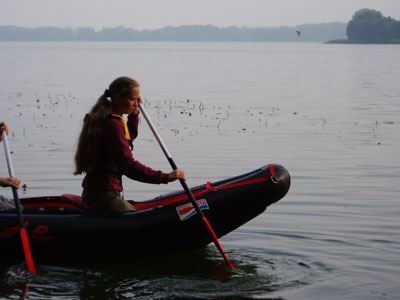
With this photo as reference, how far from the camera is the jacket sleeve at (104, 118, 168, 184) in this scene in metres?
5.79

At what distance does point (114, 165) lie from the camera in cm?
597

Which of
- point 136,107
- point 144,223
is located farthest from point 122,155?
point 144,223

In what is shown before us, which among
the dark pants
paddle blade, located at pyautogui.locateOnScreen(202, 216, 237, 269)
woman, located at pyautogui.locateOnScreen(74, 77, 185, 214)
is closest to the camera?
woman, located at pyautogui.locateOnScreen(74, 77, 185, 214)

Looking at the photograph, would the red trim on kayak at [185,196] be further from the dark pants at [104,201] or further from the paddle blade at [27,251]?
the paddle blade at [27,251]

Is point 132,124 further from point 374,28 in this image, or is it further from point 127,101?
point 374,28

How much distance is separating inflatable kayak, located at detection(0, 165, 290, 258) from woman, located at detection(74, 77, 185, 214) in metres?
0.26

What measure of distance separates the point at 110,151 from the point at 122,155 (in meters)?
0.13

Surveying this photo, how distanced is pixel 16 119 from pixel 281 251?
1078cm

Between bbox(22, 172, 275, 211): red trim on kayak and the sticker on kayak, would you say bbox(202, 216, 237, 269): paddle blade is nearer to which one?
the sticker on kayak

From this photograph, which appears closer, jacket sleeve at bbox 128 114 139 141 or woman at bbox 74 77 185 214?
woman at bbox 74 77 185 214

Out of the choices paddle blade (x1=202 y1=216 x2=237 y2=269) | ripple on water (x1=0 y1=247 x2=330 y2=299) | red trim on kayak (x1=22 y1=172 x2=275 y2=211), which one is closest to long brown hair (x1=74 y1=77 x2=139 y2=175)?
red trim on kayak (x1=22 y1=172 x2=275 y2=211)

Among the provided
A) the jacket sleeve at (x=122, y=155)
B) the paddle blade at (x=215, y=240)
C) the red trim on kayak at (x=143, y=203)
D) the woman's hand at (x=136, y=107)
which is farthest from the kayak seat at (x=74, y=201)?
the paddle blade at (x=215, y=240)

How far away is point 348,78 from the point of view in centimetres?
3247

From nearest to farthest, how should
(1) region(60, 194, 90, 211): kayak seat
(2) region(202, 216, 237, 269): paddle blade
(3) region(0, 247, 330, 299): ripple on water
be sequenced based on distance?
(3) region(0, 247, 330, 299): ripple on water → (2) region(202, 216, 237, 269): paddle blade → (1) region(60, 194, 90, 211): kayak seat
